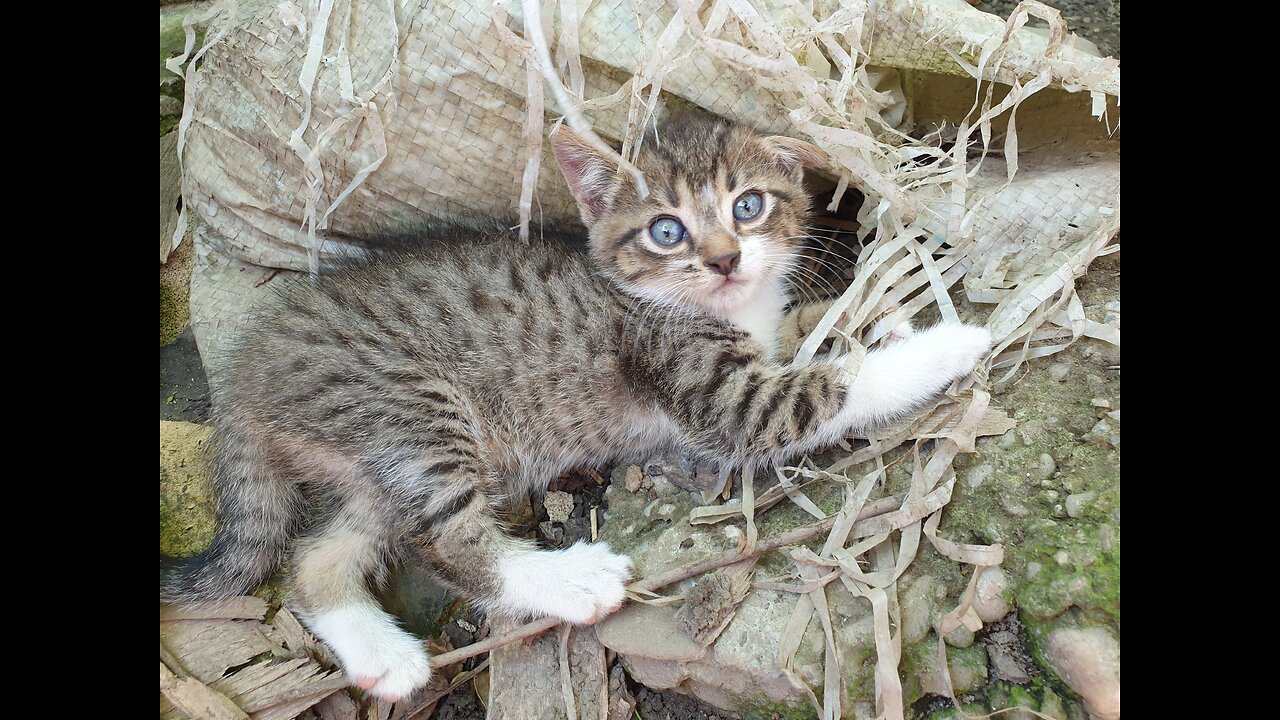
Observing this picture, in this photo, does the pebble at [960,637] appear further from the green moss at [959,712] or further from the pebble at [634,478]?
the pebble at [634,478]

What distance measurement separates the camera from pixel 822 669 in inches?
69.6

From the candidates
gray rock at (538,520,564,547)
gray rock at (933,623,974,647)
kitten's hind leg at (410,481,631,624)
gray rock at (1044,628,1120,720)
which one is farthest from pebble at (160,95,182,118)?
gray rock at (1044,628,1120,720)

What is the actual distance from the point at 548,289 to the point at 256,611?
122 cm

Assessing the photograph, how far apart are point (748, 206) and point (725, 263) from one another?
0.26 meters

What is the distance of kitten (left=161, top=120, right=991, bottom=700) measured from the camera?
80.9 inches

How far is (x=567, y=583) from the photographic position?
6.65 feet

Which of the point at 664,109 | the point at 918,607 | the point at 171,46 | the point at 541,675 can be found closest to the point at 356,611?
the point at 541,675

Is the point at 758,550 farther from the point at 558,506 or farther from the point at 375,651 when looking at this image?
the point at 375,651

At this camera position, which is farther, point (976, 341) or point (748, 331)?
point (748, 331)

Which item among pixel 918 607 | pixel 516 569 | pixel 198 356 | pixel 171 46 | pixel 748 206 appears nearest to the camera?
pixel 918 607

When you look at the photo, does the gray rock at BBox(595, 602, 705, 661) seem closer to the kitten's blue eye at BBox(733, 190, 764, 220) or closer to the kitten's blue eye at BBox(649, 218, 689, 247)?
the kitten's blue eye at BBox(649, 218, 689, 247)

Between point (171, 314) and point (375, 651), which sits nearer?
point (375, 651)

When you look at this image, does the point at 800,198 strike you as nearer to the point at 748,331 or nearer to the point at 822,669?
the point at 748,331

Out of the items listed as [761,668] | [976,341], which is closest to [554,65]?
[976,341]
